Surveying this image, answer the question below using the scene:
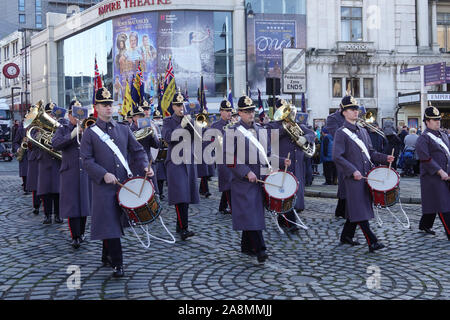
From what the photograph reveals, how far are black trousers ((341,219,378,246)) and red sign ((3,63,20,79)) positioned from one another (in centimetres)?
3565

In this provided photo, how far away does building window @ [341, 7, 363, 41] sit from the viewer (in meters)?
38.3

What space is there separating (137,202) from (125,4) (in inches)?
1447

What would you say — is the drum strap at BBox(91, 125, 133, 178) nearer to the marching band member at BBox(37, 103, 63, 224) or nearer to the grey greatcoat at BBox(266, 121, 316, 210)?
the marching band member at BBox(37, 103, 63, 224)

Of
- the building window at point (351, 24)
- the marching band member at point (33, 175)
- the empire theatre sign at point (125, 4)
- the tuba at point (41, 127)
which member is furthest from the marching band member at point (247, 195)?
the building window at point (351, 24)

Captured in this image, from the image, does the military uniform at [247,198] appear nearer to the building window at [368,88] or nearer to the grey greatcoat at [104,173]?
the grey greatcoat at [104,173]

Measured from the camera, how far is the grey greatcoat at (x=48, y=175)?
28.3ft

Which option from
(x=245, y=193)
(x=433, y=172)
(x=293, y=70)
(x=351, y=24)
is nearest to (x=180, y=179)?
(x=245, y=193)

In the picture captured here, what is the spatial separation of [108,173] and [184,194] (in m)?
2.46

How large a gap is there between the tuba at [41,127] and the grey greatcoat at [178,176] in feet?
5.62

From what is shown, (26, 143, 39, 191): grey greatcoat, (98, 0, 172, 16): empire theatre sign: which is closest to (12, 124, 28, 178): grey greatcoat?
(26, 143, 39, 191): grey greatcoat

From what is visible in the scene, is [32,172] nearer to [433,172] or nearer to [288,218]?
[288,218]

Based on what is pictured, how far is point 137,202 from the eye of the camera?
225 inches
